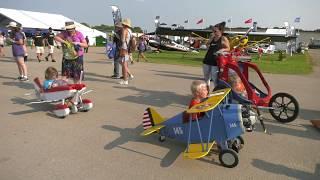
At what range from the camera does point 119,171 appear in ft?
13.6

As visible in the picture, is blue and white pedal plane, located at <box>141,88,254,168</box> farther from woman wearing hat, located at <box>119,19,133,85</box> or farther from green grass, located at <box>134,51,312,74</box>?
green grass, located at <box>134,51,312,74</box>

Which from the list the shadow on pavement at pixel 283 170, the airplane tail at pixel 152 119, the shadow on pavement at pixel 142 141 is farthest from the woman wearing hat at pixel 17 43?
the shadow on pavement at pixel 283 170

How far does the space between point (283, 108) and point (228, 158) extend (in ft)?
8.77

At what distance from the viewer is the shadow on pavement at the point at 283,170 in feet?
13.5

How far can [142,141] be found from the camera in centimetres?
529

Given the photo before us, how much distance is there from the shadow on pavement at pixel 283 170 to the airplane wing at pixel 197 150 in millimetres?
Result: 712

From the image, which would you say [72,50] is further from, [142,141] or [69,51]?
[142,141]

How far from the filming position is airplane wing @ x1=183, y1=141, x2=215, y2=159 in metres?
4.17

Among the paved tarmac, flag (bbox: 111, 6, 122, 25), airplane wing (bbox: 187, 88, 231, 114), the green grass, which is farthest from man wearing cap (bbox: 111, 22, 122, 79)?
flag (bbox: 111, 6, 122, 25)

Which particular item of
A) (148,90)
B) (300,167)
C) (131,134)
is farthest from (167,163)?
(148,90)

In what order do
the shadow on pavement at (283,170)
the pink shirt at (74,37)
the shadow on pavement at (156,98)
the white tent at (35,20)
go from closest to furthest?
the shadow on pavement at (283,170) < the pink shirt at (74,37) < the shadow on pavement at (156,98) < the white tent at (35,20)

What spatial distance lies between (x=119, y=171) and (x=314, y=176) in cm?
240

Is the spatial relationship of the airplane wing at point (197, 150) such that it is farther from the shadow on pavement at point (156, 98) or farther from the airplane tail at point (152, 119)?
the shadow on pavement at point (156, 98)

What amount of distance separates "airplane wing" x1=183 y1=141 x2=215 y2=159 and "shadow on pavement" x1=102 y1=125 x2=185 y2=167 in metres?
0.32
